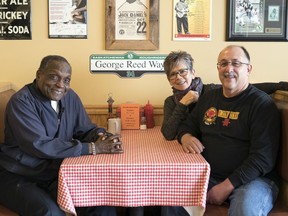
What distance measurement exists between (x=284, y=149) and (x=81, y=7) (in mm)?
1681

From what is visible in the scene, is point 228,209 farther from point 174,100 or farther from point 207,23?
point 207,23

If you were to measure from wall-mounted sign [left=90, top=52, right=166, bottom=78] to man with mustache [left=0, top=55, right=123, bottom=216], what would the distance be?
2.23ft

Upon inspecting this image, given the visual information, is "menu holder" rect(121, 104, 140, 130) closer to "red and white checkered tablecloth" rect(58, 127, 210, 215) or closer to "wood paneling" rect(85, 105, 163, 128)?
"wood paneling" rect(85, 105, 163, 128)

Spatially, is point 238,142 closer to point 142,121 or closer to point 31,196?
point 142,121

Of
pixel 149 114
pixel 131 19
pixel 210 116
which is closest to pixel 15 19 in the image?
pixel 131 19

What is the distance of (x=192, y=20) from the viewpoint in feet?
8.39

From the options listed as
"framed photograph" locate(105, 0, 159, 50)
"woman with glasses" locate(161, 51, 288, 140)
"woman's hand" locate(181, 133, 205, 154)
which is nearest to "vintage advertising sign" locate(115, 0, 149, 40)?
"framed photograph" locate(105, 0, 159, 50)

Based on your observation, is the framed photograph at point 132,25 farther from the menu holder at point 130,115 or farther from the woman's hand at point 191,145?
the woman's hand at point 191,145

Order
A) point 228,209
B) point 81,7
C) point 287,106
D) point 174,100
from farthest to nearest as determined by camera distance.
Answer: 1. point 81,7
2. point 174,100
3. point 287,106
4. point 228,209

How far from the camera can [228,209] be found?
177 cm

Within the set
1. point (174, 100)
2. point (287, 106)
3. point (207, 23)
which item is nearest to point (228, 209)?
point (287, 106)

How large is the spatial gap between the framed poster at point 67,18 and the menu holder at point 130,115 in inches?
25.1

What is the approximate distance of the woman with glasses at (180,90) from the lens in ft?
7.02

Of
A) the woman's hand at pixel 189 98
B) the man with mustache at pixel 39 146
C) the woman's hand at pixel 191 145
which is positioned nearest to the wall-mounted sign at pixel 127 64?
the woman's hand at pixel 189 98
